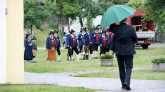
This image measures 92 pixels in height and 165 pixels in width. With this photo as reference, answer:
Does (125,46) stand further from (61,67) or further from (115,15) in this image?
(61,67)

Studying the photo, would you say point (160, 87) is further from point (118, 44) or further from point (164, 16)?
point (164, 16)

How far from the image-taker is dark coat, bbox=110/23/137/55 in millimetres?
14273

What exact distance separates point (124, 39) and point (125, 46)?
179mm

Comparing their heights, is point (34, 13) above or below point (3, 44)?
below

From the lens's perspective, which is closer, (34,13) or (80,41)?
(80,41)

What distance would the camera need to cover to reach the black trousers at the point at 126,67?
14.2 metres

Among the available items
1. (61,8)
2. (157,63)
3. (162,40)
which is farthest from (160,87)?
(162,40)

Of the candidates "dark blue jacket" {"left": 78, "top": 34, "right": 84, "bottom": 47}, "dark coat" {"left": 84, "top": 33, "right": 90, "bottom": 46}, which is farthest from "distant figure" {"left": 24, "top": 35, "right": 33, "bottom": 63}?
"dark coat" {"left": 84, "top": 33, "right": 90, "bottom": 46}

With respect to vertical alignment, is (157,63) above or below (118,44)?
below

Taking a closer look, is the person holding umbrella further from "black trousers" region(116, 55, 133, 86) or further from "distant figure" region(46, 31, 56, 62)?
"distant figure" region(46, 31, 56, 62)

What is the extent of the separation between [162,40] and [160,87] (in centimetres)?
4899

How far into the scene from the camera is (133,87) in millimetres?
14969

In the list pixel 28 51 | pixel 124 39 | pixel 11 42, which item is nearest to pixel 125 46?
pixel 124 39

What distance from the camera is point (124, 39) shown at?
14.3 m
